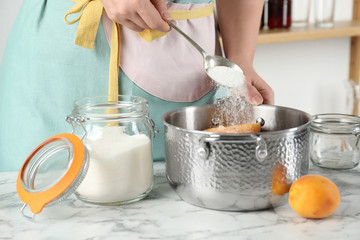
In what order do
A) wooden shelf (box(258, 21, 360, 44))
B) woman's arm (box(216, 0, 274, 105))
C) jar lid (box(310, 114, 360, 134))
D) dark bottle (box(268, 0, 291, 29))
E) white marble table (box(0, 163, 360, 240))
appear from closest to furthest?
white marble table (box(0, 163, 360, 240))
jar lid (box(310, 114, 360, 134))
woman's arm (box(216, 0, 274, 105))
wooden shelf (box(258, 21, 360, 44))
dark bottle (box(268, 0, 291, 29))

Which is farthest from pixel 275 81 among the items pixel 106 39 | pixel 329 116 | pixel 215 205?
pixel 215 205

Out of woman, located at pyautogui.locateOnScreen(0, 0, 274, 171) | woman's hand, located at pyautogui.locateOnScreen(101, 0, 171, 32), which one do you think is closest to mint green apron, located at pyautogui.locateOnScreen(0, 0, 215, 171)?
woman, located at pyautogui.locateOnScreen(0, 0, 274, 171)

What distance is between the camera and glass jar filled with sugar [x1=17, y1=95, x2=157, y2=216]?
1.99 feet

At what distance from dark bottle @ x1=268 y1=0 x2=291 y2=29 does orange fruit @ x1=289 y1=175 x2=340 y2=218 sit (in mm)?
1383

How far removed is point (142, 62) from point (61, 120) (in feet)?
0.62

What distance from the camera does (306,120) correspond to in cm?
68

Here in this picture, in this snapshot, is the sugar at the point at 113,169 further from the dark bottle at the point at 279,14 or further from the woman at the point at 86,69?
the dark bottle at the point at 279,14

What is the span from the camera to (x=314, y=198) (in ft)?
1.90

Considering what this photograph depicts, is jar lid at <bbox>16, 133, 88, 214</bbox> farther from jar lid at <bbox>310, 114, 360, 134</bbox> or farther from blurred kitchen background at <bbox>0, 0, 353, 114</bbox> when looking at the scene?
blurred kitchen background at <bbox>0, 0, 353, 114</bbox>

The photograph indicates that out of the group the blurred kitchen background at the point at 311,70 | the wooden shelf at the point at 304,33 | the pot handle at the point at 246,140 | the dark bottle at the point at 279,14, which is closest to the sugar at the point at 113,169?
the pot handle at the point at 246,140

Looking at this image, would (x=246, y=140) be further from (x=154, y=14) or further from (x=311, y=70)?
(x=311, y=70)

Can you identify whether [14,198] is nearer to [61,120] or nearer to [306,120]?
[61,120]

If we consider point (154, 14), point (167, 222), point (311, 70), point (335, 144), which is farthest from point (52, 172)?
point (311, 70)

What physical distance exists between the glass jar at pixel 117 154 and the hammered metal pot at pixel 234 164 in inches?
1.8
